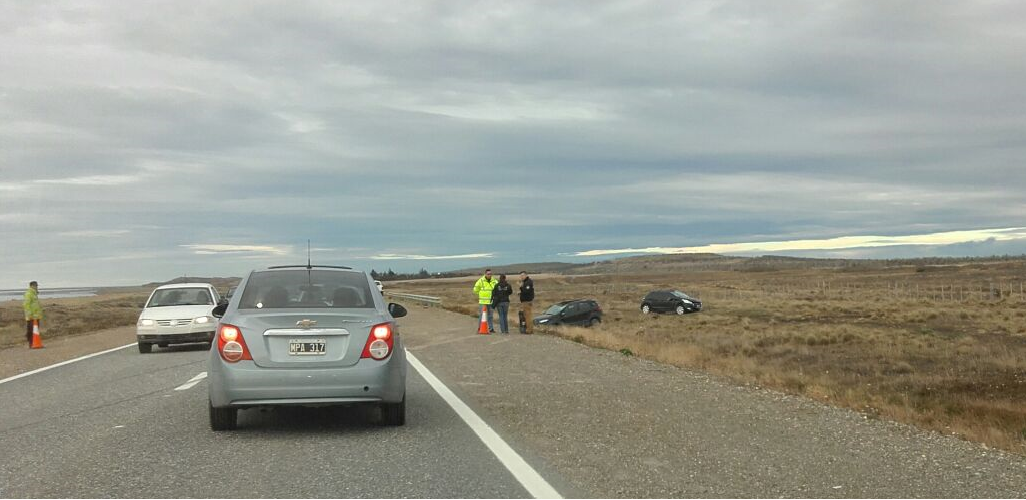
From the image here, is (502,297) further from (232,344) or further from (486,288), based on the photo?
(232,344)

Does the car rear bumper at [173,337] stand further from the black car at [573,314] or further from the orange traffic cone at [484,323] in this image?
the black car at [573,314]

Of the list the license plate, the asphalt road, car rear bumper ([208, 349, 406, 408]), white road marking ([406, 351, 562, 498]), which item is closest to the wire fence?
white road marking ([406, 351, 562, 498])

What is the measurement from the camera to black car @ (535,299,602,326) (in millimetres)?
39119

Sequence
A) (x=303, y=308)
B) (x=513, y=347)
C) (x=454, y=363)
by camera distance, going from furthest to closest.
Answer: (x=513, y=347) < (x=454, y=363) < (x=303, y=308)

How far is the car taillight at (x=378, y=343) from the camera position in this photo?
8047 mm

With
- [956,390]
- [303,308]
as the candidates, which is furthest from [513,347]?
[303,308]

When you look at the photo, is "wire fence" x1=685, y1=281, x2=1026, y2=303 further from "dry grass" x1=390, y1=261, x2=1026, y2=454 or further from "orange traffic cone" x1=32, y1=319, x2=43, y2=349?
"orange traffic cone" x1=32, y1=319, x2=43, y2=349

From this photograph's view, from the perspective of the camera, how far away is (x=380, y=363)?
803 centimetres

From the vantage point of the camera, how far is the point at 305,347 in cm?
793

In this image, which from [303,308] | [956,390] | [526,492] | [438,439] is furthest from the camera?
[956,390]

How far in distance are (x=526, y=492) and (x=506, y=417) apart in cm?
335

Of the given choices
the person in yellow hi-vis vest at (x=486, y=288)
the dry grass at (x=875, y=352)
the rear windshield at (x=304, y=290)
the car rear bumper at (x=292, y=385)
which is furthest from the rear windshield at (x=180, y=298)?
the car rear bumper at (x=292, y=385)

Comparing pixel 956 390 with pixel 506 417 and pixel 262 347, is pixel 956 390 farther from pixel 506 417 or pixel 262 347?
pixel 262 347

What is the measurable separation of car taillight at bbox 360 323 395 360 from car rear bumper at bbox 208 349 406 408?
0.36ft
